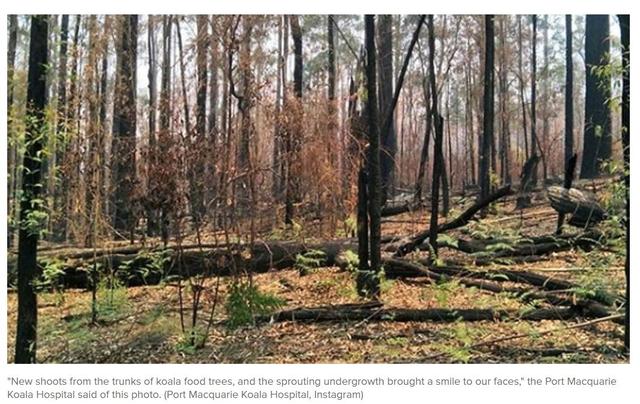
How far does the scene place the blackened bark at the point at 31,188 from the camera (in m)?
3.56

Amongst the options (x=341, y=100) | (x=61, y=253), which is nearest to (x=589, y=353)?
(x=341, y=100)

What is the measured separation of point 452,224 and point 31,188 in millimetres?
4099

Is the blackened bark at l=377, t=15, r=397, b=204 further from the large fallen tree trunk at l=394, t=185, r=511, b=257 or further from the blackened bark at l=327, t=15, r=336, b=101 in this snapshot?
the large fallen tree trunk at l=394, t=185, r=511, b=257

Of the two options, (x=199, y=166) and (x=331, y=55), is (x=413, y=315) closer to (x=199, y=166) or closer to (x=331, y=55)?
(x=199, y=166)

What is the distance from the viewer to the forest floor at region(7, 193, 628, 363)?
390cm

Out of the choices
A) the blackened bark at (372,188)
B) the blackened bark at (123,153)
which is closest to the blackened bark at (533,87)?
the blackened bark at (372,188)

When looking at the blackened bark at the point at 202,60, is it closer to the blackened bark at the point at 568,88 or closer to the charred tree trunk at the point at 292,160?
the charred tree trunk at the point at 292,160

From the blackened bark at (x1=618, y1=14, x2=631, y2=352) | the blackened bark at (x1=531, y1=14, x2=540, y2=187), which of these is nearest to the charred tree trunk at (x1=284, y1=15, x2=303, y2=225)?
the blackened bark at (x1=618, y1=14, x2=631, y2=352)

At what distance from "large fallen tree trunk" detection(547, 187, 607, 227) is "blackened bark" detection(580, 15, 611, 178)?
0.74 feet

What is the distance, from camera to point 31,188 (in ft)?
11.7

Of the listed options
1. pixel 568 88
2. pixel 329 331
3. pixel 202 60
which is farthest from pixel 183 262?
pixel 568 88

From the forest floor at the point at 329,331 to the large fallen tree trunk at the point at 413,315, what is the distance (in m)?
0.04
